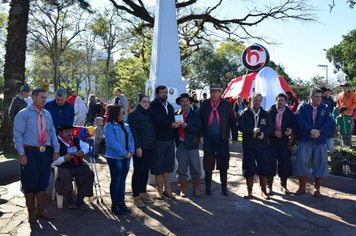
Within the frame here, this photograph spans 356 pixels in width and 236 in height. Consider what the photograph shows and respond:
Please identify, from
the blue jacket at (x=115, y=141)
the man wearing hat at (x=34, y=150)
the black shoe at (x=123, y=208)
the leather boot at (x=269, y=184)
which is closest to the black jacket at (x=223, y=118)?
the leather boot at (x=269, y=184)

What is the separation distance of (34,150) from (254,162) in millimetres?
3809

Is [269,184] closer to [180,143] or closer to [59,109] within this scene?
[180,143]

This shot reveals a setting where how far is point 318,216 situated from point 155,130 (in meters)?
3.11

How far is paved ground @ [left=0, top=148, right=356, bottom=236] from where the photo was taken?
13.5 feet

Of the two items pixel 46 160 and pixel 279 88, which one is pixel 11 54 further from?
pixel 279 88

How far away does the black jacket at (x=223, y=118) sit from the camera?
5734 mm

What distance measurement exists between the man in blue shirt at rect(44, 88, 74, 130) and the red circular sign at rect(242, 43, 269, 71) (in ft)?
26.8

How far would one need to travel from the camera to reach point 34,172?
4328mm

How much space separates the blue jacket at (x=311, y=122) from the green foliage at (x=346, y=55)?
2724cm

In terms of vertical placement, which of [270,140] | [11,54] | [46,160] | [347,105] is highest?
[11,54]

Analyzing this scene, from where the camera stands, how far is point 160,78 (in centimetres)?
729

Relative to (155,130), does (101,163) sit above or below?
below

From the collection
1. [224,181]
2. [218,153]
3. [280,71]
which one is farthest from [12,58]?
[280,71]

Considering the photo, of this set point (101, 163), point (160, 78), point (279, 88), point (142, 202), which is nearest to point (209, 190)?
point (142, 202)
